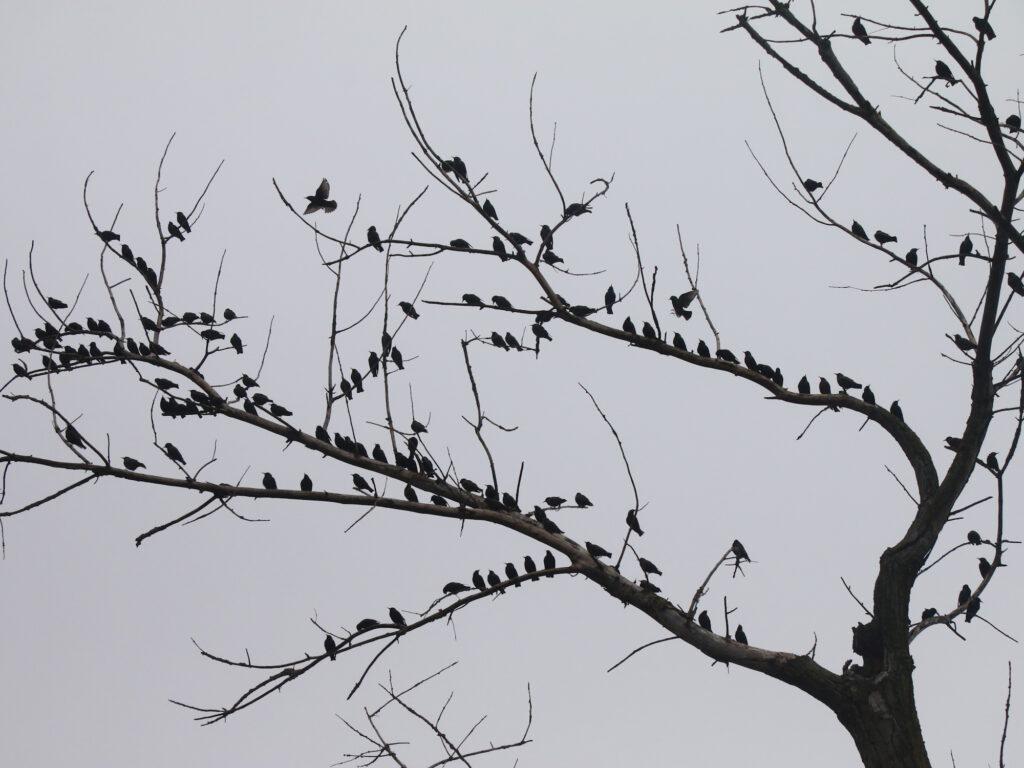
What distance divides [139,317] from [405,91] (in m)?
1.63

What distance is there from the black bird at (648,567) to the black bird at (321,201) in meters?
1.92

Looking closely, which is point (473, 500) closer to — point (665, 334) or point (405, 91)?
point (665, 334)

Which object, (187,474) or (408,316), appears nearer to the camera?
(187,474)

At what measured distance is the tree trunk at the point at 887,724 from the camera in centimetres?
404

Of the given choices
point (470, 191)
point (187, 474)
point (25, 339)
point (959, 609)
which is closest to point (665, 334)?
point (470, 191)

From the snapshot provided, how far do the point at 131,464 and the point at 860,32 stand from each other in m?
3.31

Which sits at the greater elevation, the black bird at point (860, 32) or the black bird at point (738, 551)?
the black bird at point (860, 32)

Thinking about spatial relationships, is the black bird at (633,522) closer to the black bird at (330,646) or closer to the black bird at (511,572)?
the black bird at (511,572)

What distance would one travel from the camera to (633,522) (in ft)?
13.6

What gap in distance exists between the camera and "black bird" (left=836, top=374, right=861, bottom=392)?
14.9ft

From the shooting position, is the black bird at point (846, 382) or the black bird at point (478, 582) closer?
the black bird at point (478, 582)

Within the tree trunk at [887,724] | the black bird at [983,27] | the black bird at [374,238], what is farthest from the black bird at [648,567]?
the black bird at [983,27]

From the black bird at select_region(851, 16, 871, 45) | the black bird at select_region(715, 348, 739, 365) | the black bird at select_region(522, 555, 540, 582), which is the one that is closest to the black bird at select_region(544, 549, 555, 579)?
the black bird at select_region(522, 555, 540, 582)

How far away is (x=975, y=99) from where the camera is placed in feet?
12.2
